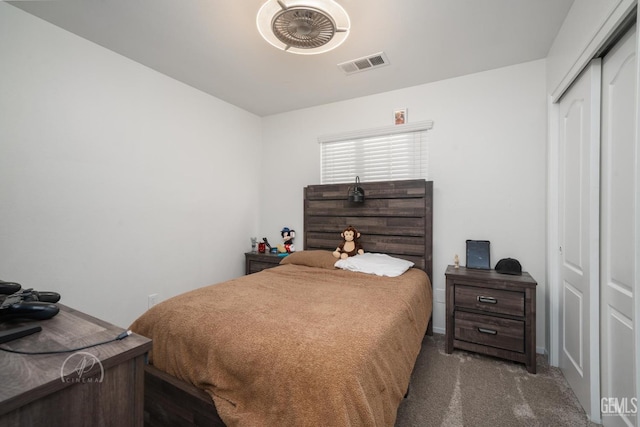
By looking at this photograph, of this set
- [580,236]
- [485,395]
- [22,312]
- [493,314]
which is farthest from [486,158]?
[22,312]

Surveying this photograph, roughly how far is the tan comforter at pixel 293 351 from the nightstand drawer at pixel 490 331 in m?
0.62

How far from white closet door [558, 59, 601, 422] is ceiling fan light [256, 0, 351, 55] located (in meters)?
1.58

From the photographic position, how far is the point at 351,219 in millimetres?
3129

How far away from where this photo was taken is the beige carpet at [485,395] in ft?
5.24

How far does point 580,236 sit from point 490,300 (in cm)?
78

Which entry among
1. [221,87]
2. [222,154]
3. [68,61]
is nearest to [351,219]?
[222,154]

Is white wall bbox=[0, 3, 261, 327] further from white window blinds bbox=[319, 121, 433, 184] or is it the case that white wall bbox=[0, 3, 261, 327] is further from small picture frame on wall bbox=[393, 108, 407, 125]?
small picture frame on wall bbox=[393, 108, 407, 125]

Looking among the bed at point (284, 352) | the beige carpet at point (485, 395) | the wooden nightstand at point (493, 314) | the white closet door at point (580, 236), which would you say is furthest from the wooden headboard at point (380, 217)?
the white closet door at point (580, 236)

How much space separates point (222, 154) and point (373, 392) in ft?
10.0

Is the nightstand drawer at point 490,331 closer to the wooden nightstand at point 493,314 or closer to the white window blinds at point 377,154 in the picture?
the wooden nightstand at point 493,314

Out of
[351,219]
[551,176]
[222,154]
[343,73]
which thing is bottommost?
[351,219]

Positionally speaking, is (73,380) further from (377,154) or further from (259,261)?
(377,154)

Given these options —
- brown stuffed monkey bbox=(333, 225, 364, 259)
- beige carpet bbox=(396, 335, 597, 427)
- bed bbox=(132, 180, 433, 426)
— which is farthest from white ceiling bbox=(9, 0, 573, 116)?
beige carpet bbox=(396, 335, 597, 427)

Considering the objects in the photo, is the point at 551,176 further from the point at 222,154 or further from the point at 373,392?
the point at 222,154
